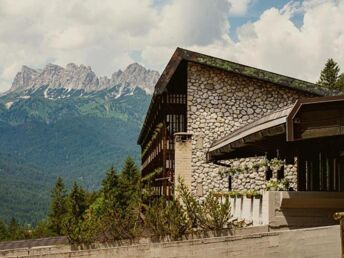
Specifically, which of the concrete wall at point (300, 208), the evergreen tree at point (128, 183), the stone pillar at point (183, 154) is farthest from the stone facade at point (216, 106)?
the evergreen tree at point (128, 183)

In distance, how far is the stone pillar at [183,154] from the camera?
25594 millimetres

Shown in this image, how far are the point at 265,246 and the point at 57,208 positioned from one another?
3421 inches

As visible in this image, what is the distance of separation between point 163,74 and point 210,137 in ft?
10.5

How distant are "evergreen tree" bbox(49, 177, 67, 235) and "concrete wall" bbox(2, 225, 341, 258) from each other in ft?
255

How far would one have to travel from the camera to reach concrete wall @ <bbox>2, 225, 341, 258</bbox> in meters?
9.70

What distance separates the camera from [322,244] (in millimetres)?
9703

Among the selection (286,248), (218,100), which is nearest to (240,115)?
(218,100)

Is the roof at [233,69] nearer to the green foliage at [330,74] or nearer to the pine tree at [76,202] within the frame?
the green foliage at [330,74]

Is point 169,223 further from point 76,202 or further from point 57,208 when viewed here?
point 57,208

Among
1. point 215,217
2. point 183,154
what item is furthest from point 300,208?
point 183,154

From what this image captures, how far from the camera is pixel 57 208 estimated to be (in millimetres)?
94312

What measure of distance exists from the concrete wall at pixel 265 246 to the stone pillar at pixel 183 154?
14838 millimetres

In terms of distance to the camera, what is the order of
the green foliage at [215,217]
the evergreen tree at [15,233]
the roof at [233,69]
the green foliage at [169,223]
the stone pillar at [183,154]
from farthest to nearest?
1. the evergreen tree at [15,233]
2. the stone pillar at [183,154]
3. the roof at [233,69]
4. the green foliage at [169,223]
5. the green foliage at [215,217]

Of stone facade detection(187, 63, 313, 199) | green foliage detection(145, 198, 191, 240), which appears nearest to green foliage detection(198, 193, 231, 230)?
green foliage detection(145, 198, 191, 240)
